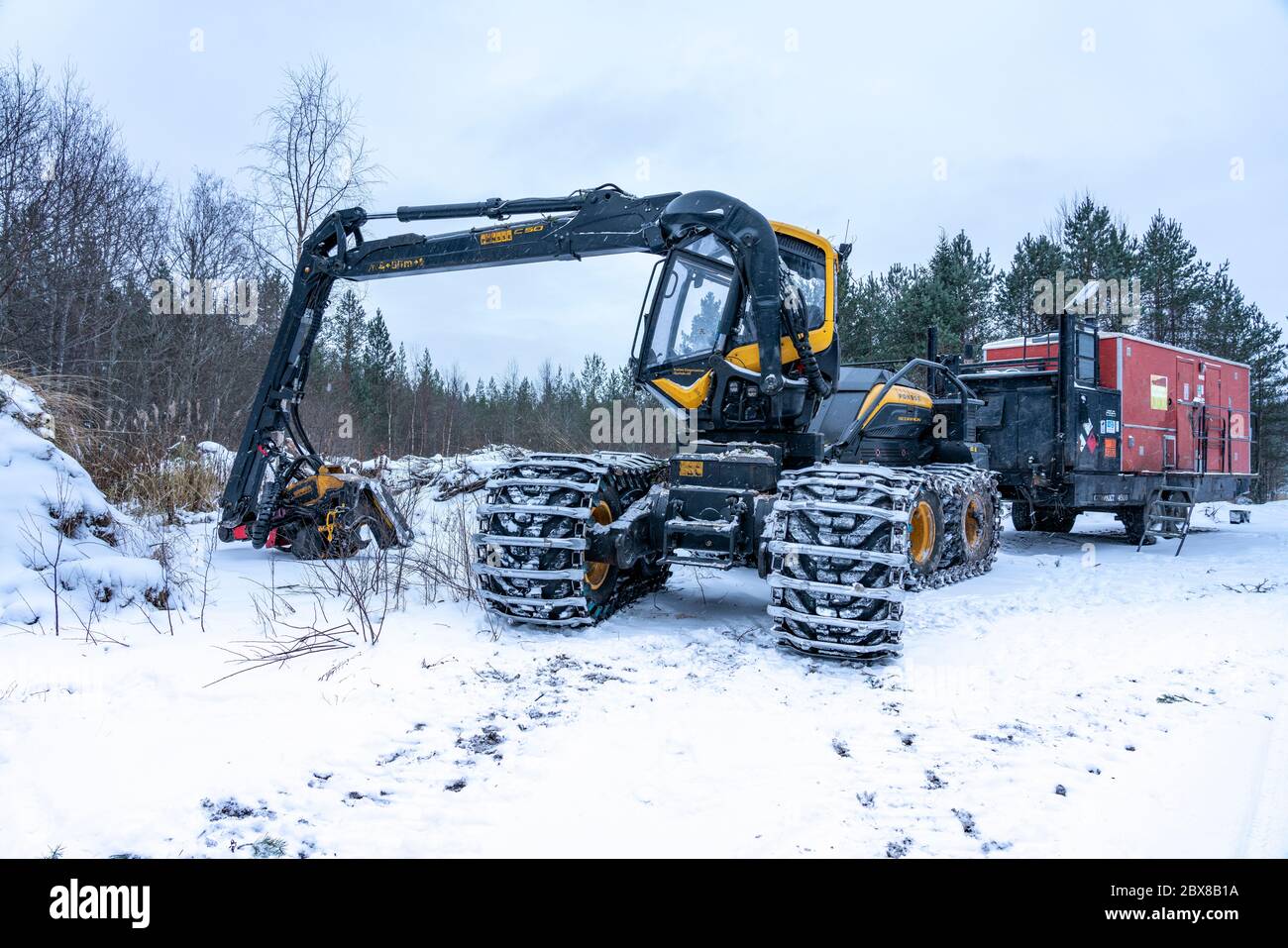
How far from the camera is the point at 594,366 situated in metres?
44.1

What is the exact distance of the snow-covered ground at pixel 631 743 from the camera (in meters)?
2.35

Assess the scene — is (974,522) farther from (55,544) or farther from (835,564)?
(55,544)

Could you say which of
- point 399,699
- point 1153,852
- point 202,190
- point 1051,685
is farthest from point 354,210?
point 202,190

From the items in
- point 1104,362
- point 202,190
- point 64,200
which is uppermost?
point 202,190

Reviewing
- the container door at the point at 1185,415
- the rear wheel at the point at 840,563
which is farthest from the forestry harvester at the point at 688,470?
the container door at the point at 1185,415

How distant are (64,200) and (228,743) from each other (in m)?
16.0

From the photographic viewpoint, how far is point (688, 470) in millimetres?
5133

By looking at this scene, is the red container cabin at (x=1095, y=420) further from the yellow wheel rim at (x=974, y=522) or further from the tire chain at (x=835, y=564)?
the tire chain at (x=835, y=564)

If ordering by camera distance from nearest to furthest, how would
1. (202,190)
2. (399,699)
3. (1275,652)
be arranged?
1. (399,699)
2. (1275,652)
3. (202,190)

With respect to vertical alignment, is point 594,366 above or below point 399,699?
above

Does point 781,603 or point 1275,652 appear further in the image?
point 1275,652

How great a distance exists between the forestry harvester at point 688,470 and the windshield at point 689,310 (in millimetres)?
15
